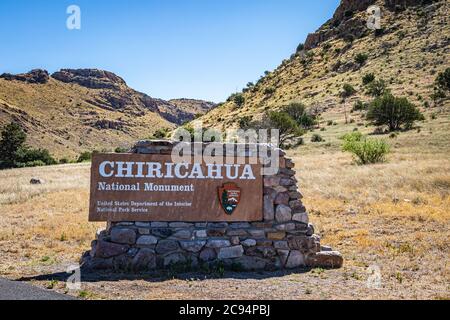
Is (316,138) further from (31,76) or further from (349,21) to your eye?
(31,76)

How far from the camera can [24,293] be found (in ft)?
21.0

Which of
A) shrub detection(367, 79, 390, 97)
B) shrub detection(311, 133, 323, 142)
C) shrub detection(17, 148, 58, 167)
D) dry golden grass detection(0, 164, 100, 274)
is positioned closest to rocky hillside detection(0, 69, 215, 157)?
shrub detection(17, 148, 58, 167)

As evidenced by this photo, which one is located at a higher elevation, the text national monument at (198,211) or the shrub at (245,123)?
the shrub at (245,123)

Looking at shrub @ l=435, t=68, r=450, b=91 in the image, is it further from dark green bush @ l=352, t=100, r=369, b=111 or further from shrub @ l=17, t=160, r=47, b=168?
shrub @ l=17, t=160, r=47, b=168

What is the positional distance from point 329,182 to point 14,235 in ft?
46.2

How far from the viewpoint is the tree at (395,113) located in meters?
39.2

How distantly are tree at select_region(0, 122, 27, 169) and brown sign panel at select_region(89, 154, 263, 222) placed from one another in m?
49.9

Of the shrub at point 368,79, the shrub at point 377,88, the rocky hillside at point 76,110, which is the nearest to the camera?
the shrub at point 377,88

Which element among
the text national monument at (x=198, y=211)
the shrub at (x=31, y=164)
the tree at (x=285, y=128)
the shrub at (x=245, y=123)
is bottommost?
the text national monument at (x=198, y=211)

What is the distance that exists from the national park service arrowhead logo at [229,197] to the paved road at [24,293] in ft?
12.4

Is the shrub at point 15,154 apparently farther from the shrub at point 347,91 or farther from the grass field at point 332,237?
the shrub at point 347,91

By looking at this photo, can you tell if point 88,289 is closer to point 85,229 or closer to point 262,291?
point 262,291

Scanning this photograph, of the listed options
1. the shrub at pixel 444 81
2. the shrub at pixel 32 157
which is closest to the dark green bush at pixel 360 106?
the shrub at pixel 444 81
